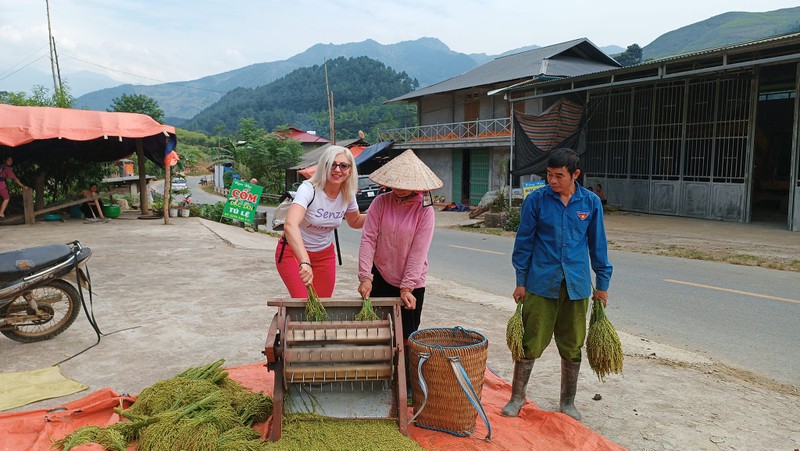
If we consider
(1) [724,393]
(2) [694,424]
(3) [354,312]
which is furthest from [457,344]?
(1) [724,393]

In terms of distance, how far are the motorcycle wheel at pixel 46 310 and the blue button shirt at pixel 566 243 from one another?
4.25m

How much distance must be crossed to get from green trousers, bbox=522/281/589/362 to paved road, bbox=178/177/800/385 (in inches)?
85.2

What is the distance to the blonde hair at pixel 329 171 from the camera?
12.8 feet

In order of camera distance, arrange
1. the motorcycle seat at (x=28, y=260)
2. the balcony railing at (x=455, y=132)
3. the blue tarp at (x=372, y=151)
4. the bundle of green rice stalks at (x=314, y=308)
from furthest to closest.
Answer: the blue tarp at (x=372, y=151) → the balcony railing at (x=455, y=132) → the motorcycle seat at (x=28, y=260) → the bundle of green rice stalks at (x=314, y=308)

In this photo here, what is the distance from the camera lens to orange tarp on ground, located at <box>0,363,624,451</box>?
10.8 ft

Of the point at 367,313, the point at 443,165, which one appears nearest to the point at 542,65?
Result: the point at 443,165

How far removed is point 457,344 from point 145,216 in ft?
50.5

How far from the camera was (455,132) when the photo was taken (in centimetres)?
2809

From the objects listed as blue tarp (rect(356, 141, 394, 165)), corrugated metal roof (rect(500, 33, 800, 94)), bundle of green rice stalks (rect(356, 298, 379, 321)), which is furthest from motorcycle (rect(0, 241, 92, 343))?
blue tarp (rect(356, 141, 394, 165))

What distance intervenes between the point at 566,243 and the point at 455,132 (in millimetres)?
24944

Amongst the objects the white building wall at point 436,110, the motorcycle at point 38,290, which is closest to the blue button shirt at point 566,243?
the motorcycle at point 38,290

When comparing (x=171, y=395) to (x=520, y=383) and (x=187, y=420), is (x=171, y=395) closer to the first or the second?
(x=187, y=420)

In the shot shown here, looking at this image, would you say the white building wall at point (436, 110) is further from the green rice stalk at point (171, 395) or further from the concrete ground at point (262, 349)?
the green rice stalk at point (171, 395)

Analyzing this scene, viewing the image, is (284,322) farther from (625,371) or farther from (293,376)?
(625,371)
